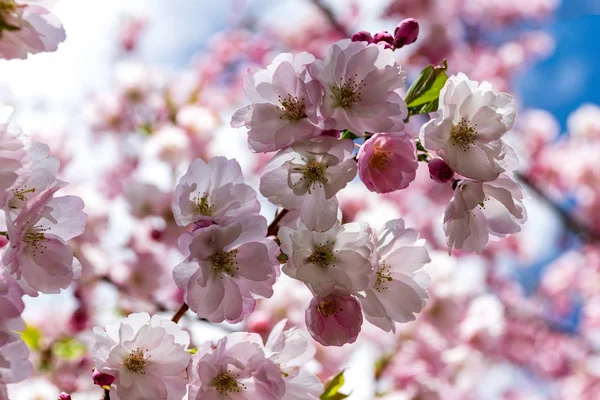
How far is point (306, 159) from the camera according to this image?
0.85m

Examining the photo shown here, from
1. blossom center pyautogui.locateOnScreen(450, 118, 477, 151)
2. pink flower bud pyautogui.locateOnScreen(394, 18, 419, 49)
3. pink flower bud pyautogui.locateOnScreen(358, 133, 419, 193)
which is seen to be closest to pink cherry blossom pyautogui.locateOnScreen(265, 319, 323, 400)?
pink flower bud pyautogui.locateOnScreen(358, 133, 419, 193)

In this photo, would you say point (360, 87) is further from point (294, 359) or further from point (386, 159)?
point (294, 359)

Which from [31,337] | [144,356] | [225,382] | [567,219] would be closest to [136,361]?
[144,356]

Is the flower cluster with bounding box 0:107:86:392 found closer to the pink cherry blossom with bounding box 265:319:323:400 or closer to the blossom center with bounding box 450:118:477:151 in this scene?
the pink cherry blossom with bounding box 265:319:323:400

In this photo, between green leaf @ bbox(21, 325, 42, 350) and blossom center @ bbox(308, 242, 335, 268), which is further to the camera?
green leaf @ bbox(21, 325, 42, 350)

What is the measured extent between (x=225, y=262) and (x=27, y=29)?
16.8 inches

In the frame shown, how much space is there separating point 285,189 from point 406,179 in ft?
0.58

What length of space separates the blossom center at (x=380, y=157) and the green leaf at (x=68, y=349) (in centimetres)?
197

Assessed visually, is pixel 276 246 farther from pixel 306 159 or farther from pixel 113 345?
pixel 113 345

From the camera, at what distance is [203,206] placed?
3.03 feet

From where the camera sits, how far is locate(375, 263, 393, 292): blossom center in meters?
0.94

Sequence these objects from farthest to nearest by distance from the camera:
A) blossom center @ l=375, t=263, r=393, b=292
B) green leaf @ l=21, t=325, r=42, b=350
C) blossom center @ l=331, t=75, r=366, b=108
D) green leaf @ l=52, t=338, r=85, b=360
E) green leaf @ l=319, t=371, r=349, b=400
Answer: green leaf @ l=52, t=338, r=85, b=360 → green leaf @ l=21, t=325, r=42, b=350 → green leaf @ l=319, t=371, r=349, b=400 → blossom center @ l=375, t=263, r=393, b=292 → blossom center @ l=331, t=75, r=366, b=108

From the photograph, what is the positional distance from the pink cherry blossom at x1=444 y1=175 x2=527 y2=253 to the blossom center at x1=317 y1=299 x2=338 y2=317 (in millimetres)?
209

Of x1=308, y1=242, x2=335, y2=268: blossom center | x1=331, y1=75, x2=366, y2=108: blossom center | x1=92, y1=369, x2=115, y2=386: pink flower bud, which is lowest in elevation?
x1=92, y1=369, x2=115, y2=386: pink flower bud
